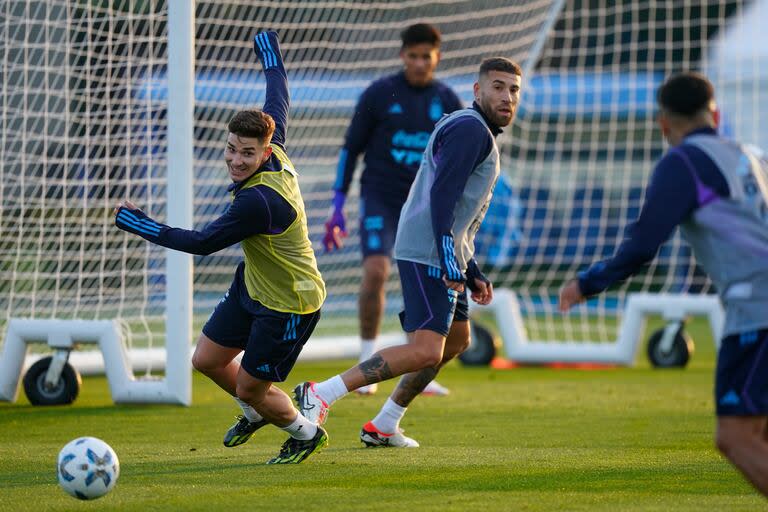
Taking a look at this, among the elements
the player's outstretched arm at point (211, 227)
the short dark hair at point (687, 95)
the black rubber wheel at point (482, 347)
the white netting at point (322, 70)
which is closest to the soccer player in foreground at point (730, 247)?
the short dark hair at point (687, 95)

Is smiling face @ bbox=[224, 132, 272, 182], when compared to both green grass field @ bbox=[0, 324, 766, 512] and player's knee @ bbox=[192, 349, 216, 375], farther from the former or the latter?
green grass field @ bbox=[0, 324, 766, 512]

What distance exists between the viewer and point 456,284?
5598 mm

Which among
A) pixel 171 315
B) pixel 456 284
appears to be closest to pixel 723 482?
pixel 456 284

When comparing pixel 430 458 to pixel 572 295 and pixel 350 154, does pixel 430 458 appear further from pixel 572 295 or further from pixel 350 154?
pixel 350 154

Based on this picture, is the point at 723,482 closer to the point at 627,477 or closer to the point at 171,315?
the point at 627,477

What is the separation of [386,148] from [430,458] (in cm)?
332

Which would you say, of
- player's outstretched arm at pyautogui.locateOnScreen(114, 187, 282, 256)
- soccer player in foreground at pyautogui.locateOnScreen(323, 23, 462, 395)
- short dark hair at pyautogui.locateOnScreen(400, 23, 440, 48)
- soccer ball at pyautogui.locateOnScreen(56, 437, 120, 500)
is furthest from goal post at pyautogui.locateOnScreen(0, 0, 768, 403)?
soccer ball at pyautogui.locateOnScreen(56, 437, 120, 500)

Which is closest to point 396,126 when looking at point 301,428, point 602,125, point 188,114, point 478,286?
point 188,114

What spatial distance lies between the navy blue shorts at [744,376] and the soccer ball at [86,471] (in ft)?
7.19

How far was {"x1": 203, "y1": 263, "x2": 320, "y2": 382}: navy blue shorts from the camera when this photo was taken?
5.67m

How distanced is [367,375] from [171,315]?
93.6 inches

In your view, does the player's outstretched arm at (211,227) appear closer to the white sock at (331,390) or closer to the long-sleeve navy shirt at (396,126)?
the white sock at (331,390)

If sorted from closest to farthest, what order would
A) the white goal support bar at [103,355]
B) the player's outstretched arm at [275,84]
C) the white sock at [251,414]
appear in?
1. the white sock at [251,414]
2. the player's outstretched arm at [275,84]
3. the white goal support bar at [103,355]

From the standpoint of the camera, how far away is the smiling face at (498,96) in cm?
598
